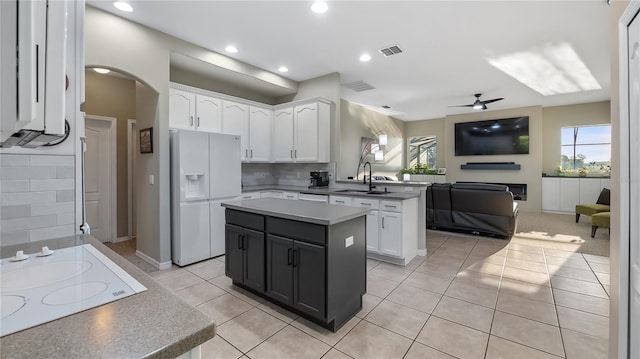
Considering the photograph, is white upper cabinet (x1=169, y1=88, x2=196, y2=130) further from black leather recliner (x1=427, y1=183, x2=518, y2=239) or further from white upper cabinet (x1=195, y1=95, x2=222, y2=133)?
black leather recliner (x1=427, y1=183, x2=518, y2=239)

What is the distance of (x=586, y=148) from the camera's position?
6.97m

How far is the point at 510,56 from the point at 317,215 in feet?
13.2

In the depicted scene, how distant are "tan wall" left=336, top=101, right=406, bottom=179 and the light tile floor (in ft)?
9.63

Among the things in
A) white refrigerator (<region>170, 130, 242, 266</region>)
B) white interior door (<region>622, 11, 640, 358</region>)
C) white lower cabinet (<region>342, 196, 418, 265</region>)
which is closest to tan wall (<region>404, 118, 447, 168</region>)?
white lower cabinet (<region>342, 196, 418, 265</region>)

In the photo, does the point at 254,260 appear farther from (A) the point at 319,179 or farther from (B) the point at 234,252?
(A) the point at 319,179

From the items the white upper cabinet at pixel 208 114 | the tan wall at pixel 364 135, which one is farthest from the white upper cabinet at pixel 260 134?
the tan wall at pixel 364 135

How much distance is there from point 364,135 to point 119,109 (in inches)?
213

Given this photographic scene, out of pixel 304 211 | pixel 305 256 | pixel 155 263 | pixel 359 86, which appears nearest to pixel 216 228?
pixel 155 263

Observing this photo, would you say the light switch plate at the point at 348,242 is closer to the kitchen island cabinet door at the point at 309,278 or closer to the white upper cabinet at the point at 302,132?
the kitchen island cabinet door at the point at 309,278

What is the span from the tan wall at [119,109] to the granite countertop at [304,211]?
3.19 m

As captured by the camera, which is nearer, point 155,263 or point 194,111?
point 155,263

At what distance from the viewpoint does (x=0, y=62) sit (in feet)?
1.34

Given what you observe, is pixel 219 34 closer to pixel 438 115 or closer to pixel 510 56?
pixel 510 56

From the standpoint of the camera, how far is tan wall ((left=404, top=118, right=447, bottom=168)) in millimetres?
8867
